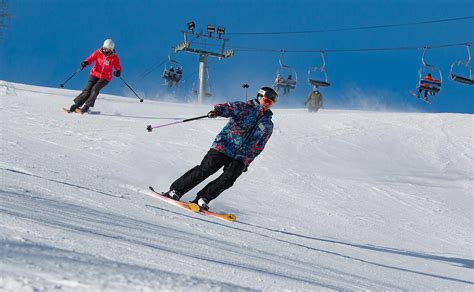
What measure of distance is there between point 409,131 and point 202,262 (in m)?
14.7

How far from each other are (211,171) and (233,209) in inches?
25.6

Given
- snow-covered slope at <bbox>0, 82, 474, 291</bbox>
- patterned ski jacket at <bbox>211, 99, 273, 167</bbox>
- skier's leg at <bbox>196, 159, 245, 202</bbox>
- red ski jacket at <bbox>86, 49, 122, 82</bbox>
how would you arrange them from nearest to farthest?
snow-covered slope at <bbox>0, 82, 474, 291</bbox> < skier's leg at <bbox>196, 159, 245, 202</bbox> < patterned ski jacket at <bbox>211, 99, 273, 167</bbox> < red ski jacket at <bbox>86, 49, 122, 82</bbox>

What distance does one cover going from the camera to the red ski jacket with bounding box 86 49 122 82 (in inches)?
491

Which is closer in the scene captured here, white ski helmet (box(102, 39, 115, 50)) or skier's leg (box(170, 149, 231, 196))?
skier's leg (box(170, 149, 231, 196))

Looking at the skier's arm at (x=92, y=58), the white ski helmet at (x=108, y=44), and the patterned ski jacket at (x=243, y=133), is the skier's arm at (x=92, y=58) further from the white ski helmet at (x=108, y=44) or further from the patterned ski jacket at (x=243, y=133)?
the patterned ski jacket at (x=243, y=133)

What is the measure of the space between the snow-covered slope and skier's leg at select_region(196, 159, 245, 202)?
0.37 m

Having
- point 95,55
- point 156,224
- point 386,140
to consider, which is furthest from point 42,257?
point 386,140

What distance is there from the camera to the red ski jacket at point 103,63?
1248 cm

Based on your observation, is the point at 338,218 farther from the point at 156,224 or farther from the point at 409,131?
the point at 409,131

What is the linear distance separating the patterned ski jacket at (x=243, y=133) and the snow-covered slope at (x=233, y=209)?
651 millimetres

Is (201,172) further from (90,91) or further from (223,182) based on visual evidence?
(90,91)

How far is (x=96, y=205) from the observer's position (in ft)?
14.7

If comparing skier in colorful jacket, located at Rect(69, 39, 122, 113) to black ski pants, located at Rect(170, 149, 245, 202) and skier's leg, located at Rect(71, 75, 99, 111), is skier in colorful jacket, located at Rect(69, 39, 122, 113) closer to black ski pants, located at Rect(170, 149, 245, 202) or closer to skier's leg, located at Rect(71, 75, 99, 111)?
skier's leg, located at Rect(71, 75, 99, 111)

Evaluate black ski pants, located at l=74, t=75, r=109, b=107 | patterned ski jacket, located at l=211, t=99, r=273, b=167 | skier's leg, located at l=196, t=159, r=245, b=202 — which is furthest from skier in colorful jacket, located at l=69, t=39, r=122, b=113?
skier's leg, located at l=196, t=159, r=245, b=202
